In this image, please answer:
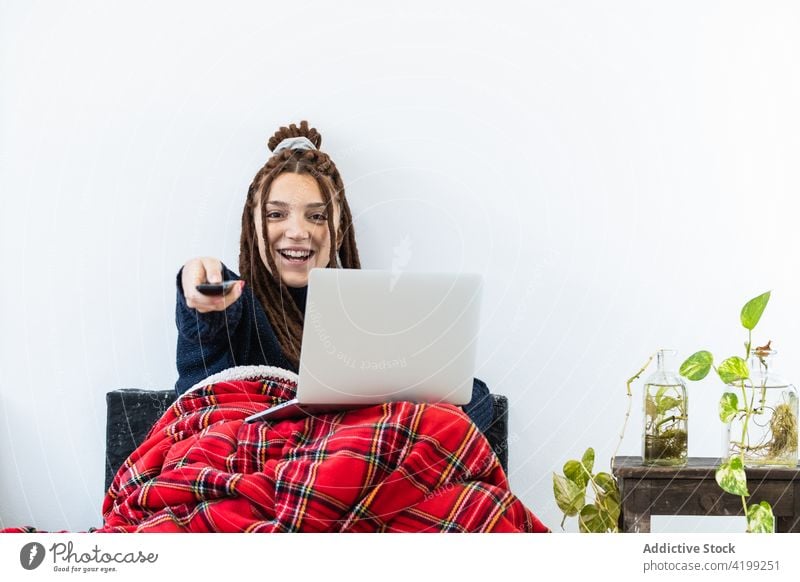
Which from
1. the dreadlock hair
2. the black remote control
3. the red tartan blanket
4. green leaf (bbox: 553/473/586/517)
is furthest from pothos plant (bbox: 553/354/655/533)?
the black remote control

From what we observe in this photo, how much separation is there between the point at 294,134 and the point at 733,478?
87 cm

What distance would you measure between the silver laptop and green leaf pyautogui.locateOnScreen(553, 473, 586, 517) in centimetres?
36

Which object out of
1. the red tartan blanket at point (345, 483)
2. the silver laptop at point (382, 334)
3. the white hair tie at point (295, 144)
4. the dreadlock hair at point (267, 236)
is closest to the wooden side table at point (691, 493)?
the red tartan blanket at point (345, 483)

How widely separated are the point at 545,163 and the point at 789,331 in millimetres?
501

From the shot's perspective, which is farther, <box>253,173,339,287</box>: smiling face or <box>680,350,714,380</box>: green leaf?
<box>253,173,339,287</box>: smiling face

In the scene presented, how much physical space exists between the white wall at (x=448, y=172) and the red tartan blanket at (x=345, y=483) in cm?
47

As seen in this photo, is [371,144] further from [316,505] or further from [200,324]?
[316,505]

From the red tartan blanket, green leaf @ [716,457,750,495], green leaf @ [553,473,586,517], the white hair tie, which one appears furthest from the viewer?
the white hair tie

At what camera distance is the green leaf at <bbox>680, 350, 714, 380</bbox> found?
1.23 meters

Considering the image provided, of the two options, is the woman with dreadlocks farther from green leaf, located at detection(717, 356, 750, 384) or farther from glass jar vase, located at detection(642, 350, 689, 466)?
green leaf, located at detection(717, 356, 750, 384)

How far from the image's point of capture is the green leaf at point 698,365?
123 centimetres

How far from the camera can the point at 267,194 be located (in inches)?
56.9

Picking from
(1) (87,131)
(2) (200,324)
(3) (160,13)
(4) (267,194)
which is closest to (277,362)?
(2) (200,324)
